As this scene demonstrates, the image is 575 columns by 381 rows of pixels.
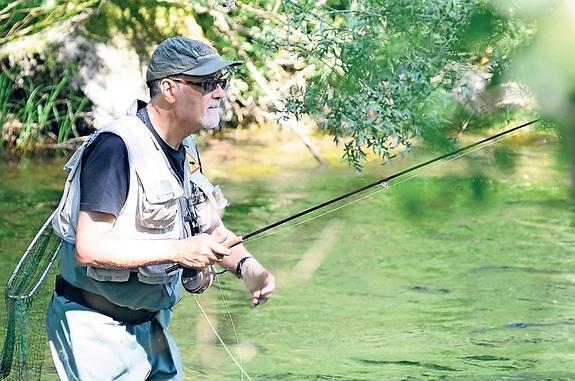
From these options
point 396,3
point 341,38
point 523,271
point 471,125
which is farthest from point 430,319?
point 471,125

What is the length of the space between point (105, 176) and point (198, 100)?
380mm

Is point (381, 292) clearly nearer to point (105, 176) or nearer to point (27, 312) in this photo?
point (27, 312)

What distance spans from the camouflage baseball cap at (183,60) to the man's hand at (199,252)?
0.48 meters

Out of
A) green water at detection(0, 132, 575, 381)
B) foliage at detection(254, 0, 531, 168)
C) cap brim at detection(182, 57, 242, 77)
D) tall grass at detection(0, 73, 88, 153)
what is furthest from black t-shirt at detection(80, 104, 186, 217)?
tall grass at detection(0, 73, 88, 153)

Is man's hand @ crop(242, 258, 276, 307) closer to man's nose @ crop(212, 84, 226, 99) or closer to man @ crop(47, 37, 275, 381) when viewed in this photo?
man @ crop(47, 37, 275, 381)

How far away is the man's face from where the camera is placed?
3551 mm

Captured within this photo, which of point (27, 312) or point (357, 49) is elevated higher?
point (357, 49)

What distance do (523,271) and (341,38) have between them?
121 inches

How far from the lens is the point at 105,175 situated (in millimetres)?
3344

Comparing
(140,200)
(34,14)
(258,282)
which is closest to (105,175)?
(140,200)

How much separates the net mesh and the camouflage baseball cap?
0.53 metres

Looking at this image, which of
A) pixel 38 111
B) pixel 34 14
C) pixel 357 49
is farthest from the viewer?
pixel 34 14

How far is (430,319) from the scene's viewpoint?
6.87m

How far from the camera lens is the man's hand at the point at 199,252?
3.32 meters
